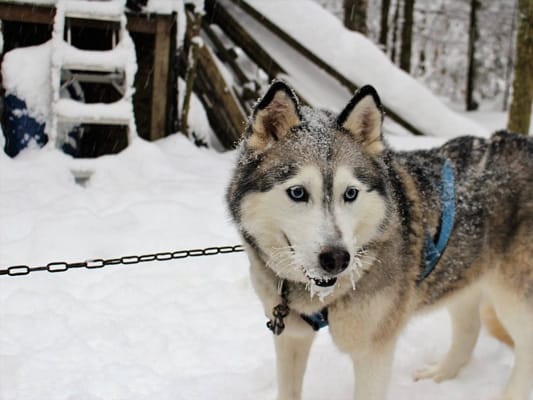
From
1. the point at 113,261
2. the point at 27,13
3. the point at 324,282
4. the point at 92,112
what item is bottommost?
the point at 92,112

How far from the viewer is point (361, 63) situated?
8398 millimetres

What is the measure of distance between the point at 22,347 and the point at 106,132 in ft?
14.1

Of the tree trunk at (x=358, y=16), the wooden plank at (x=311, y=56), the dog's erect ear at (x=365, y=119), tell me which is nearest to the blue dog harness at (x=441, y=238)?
the dog's erect ear at (x=365, y=119)

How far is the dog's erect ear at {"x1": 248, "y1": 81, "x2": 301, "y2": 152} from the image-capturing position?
2357mm

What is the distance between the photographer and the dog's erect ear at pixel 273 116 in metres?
2.36

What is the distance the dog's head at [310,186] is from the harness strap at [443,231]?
44 centimetres

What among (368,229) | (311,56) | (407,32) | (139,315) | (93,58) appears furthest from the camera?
(407,32)

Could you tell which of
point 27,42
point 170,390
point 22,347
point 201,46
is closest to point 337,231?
point 170,390

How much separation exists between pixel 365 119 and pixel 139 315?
2363 mm

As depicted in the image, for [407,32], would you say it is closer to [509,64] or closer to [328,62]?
[509,64]

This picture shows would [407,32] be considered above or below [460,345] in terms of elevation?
above

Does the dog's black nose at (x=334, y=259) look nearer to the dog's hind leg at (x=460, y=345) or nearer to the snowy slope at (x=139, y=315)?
the snowy slope at (x=139, y=315)

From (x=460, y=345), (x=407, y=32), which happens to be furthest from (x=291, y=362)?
(x=407, y=32)

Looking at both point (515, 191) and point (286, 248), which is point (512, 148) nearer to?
point (515, 191)
